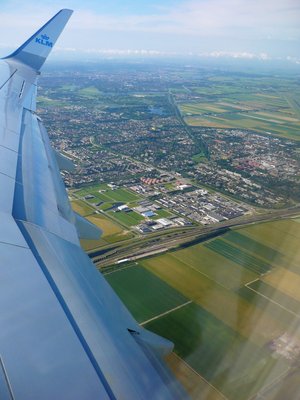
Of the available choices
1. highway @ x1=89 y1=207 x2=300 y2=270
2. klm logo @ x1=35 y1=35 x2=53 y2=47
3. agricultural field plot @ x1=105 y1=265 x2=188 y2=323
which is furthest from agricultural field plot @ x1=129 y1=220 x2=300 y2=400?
klm logo @ x1=35 y1=35 x2=53 y2=47

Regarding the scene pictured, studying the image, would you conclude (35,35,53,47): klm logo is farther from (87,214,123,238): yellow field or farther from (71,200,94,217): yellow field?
(71,200,94,217): yellow field

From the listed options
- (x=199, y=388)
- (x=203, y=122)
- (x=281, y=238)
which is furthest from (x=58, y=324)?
(x=203, y=122)

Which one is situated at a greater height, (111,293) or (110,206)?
(111,293)

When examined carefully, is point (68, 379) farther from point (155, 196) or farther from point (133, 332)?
point (155, 196)

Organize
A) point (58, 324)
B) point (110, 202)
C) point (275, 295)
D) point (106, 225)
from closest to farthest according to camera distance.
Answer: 1. point (58, 324)
2. point (275, 295)
3. point (106, 225)
4. point (110, 202)

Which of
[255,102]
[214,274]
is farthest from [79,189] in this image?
[255,102]

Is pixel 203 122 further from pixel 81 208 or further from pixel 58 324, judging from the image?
pixel 58 324
